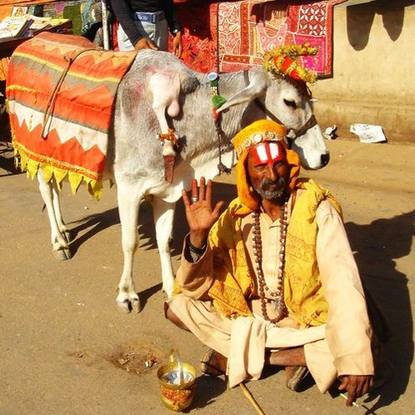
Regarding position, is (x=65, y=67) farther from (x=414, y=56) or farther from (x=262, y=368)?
(x=414, y=56)

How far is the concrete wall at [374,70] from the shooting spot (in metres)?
8.32

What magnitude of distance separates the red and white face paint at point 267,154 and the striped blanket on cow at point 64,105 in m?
1.40

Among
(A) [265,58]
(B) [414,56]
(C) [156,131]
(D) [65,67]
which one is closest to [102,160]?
(C) [156,131]

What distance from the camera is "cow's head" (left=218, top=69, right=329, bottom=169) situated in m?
4.71

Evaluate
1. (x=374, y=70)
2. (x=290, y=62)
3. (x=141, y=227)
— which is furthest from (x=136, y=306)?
(x=374, y=70)

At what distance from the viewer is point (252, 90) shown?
4.67 meters

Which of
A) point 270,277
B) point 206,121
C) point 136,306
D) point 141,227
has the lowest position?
point 141,227

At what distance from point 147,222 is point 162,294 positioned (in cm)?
160

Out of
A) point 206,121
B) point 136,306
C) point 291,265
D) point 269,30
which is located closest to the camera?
point 291,265

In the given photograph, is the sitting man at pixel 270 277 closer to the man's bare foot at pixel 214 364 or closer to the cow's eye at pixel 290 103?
the man's bare foot at pixel 214 364

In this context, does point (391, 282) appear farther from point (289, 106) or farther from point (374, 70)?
point (374, 70)

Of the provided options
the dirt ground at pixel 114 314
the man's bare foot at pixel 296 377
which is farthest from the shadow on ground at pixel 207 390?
the man's bare foot at pixel 296 377

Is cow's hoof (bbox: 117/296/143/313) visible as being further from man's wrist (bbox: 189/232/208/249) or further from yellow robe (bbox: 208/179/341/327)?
man's wrist (bbox: 189/232/208/249)

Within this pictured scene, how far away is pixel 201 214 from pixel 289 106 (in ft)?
5.18
